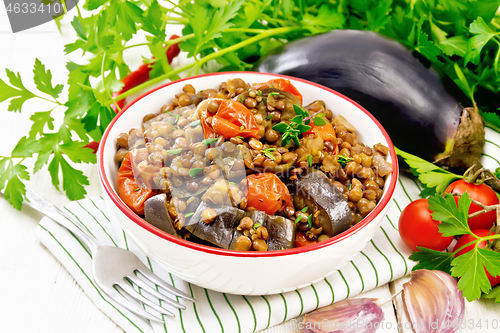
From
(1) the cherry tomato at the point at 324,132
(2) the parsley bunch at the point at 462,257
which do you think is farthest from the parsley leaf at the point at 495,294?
(1) the cherry tomato at the point at 324,132

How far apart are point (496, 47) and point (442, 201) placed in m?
1.81

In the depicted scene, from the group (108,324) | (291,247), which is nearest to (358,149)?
(291,247)

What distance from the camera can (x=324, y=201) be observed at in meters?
2.14

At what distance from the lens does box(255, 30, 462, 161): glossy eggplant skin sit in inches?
125

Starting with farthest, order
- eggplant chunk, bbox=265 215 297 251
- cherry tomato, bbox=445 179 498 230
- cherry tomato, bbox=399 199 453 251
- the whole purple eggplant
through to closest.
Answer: the whole purple eggplant < cherry tomato, bbox=445 179 498 230 < cherry tomato, bbox=399 199 453 251 < eggplant chunk, bbox=265 215 297 251

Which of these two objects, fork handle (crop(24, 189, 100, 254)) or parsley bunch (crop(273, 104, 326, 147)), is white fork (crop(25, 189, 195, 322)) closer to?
fork handle (crop(24, 189, 100, 254))

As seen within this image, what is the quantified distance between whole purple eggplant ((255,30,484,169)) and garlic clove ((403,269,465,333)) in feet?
3.61

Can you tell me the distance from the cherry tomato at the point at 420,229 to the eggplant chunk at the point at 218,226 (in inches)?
45.8

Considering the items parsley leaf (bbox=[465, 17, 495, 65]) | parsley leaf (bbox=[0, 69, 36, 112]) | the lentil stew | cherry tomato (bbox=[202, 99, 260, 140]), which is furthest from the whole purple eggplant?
parsley leaf (bbox=[0, 69, 36, 112])

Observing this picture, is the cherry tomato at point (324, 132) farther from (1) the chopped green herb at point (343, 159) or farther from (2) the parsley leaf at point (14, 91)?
(2) the parsley leaf at point (14, 91)

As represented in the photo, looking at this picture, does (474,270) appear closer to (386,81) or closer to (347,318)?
(347,318)

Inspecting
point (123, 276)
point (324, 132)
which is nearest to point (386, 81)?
point (324, 132)

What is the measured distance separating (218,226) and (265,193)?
0.30 m

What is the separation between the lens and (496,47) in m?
3.46
